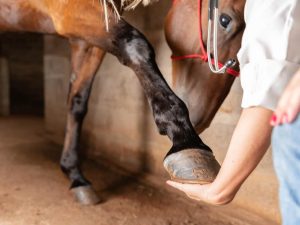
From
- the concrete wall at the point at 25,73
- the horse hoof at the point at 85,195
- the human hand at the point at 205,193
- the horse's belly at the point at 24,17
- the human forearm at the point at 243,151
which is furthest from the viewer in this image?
the concrete wall at the point at 25,73

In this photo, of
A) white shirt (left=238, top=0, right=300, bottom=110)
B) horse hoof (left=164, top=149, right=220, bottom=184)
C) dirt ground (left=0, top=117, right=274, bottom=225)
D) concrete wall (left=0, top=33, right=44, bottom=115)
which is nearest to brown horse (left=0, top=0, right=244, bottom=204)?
horse hoof (left=164, top=149, right=220, bottom=184)

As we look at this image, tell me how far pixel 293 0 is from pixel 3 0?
1.27 meters

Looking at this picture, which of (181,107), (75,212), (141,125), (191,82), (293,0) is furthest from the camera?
(141,125)

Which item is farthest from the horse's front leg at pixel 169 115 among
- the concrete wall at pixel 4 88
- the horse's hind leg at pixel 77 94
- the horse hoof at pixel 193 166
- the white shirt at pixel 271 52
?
the concrete wall at pixel 4 88

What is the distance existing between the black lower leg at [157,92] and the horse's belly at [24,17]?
0.45 m

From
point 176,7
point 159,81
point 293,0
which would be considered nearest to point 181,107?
point 159,81

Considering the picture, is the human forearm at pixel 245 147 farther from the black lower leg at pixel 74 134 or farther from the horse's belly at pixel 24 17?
the black lower leg at pixel 74 134

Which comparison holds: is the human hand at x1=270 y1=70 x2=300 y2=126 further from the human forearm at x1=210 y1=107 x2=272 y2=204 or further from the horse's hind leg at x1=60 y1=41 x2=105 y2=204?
the horse's hind leg at x1=60 y1=41 x2=105 y2=204

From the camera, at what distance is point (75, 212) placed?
1.60 meters

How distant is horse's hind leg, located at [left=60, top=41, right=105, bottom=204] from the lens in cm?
190

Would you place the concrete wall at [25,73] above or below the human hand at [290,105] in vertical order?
below

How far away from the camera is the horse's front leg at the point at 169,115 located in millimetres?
815

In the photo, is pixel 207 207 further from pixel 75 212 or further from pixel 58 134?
pixel 58 134

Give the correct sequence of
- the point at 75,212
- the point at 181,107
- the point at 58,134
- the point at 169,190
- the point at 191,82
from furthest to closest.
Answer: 1. the point at 58,134
2. the point at 169,190
3. the point at 75,212
4. the point at 191,82
5. the point at 181,107
